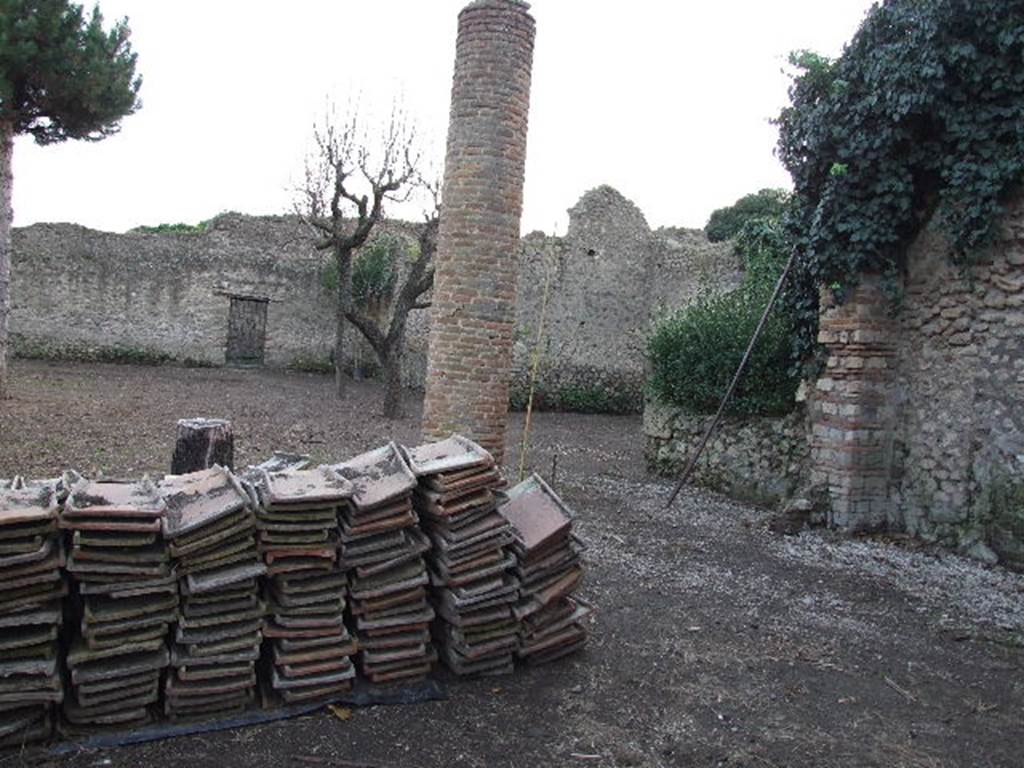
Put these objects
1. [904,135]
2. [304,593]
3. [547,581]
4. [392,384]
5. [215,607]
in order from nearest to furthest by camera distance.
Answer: [215,607]
[304,593]
[547,581]
[904,135]
[392,384]

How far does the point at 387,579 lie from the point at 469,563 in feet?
1.34

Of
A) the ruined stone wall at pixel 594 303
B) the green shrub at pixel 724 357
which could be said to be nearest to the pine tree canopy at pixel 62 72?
the ruined stone wall at pixel 594 303

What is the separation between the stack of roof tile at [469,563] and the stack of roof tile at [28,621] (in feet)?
5.26

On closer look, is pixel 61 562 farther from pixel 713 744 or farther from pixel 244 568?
pixel 713 744

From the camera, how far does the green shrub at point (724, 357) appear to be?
891 cm

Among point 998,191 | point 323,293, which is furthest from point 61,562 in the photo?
point 323,293

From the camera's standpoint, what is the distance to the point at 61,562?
125 inches

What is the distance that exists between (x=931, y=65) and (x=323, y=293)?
16781mm

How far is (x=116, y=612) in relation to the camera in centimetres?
328

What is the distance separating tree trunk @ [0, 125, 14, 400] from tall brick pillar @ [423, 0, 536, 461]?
8705 mm

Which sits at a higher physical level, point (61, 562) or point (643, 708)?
point (61, 562)

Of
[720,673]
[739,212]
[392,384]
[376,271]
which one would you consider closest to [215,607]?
[720,673]

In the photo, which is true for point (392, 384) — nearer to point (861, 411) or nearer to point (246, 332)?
point (246, 332)

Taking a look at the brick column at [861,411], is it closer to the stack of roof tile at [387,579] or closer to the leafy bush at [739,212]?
the stack of roof tile at [387,579]
